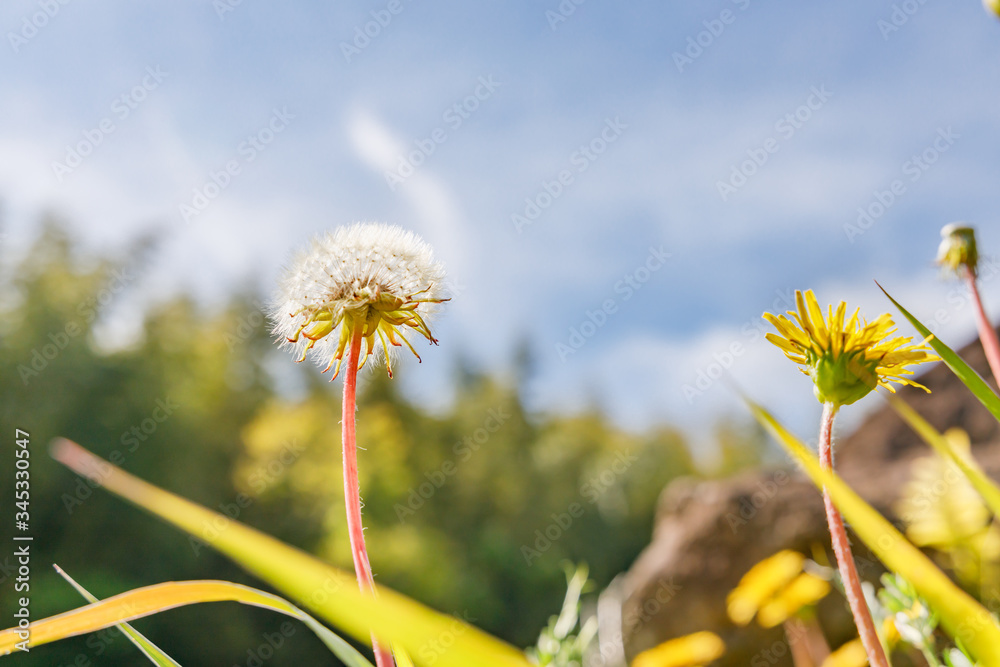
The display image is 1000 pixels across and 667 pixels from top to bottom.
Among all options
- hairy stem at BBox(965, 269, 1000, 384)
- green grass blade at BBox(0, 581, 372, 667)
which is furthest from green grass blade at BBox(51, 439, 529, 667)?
hairy stem at BBox(965, 269, 1000, 384)

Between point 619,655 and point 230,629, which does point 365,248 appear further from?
point 230,629

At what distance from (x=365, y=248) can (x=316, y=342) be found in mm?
114

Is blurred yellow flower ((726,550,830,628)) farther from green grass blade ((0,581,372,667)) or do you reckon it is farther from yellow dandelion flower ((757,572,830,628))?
green grass blade ((0,581,372,667))

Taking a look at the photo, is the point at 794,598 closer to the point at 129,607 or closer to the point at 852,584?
the point at 852,584

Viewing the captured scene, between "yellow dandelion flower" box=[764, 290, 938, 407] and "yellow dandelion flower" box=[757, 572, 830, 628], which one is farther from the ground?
"yellow dandelion flower" box=[764, 290, 938, 407]

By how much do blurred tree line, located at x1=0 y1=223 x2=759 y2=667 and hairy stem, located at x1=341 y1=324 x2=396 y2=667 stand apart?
6.82 meters

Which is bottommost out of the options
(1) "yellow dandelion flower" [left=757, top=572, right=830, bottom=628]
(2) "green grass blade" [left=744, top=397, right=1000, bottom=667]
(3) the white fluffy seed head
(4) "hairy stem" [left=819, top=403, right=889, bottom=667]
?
(1) "yellow dandelion flower" [left=757, top=572, right=830, bottom=628]

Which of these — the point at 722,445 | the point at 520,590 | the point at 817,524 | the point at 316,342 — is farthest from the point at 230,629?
the point at 722,445

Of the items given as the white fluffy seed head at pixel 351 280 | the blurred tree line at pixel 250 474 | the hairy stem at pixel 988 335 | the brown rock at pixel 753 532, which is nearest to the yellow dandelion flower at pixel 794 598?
the hairy stem at pixel 988 335

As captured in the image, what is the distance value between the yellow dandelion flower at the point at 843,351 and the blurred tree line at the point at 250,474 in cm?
688

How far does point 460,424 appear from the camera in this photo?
823 inches

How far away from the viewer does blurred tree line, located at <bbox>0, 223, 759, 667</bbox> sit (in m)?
11.2

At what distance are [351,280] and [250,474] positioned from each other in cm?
1569

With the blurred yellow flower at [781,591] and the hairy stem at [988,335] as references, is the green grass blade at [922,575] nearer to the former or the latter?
the hairy stem at [988,335]
